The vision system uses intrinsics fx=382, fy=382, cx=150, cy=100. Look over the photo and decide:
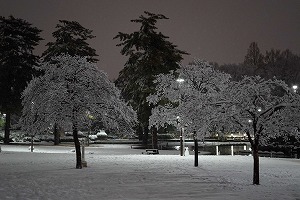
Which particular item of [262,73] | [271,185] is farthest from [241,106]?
[262,73]

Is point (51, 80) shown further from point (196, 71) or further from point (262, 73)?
point (262, 73)

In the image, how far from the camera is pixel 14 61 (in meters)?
52.6

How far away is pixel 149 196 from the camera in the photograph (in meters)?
13.5

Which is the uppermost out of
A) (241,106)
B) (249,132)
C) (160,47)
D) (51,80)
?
(160,47)

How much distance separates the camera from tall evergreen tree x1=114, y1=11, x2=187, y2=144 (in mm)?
44156

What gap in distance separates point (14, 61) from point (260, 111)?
4339 centimetres

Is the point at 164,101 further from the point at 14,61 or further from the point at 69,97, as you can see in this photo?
the point at 14,61

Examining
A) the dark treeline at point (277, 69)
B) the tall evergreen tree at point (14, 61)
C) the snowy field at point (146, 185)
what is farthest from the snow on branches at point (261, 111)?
the dark treeline at point (277, 69)

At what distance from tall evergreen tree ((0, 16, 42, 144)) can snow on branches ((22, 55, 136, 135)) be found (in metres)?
30.1

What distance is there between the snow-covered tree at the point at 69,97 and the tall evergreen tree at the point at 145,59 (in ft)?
66.7

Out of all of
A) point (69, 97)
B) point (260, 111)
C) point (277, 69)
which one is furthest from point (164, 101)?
point (277, 69)

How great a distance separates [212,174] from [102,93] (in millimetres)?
7881

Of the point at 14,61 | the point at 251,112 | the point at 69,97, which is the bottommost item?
the point at 251,112

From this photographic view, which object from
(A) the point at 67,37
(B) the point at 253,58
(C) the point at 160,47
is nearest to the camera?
(C) the point at 160,47
